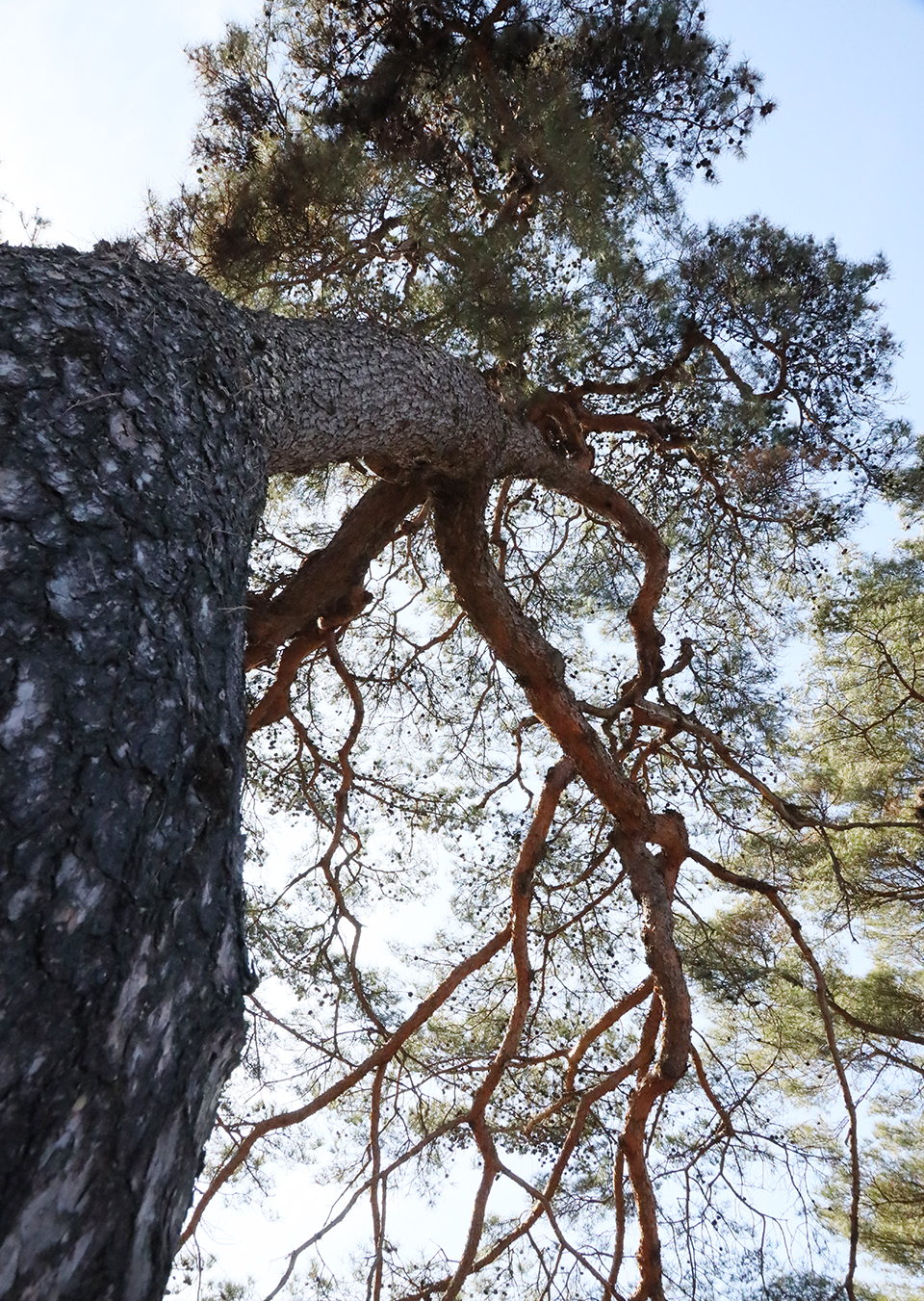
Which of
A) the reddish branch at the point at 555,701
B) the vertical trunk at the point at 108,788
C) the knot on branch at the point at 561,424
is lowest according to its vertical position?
the vertical trunk at the point at 108,788

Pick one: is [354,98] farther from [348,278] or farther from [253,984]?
[253,984]

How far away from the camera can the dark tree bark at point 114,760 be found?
Result: 2.54 feet

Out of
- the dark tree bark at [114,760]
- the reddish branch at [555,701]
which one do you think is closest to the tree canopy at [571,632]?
the reddish branch at [555,701]

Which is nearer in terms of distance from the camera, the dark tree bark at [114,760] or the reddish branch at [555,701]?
the dark tree bark at [114,760]

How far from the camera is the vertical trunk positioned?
0.77 m

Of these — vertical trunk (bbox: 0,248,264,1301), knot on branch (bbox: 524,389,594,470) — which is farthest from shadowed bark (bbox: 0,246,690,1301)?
knot on branch (bbox: 524,389,594,470)

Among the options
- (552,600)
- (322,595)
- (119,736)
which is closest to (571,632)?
(552,600)

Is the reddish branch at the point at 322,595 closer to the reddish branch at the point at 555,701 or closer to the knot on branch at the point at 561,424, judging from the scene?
the reddish branch at the point at 555,701

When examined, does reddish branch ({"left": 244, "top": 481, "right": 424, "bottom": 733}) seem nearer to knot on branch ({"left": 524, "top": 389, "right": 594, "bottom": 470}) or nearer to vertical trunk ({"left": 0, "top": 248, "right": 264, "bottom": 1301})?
knot on branch ({"left": 524, "top": 389, "right": 594, "bottom": 470})

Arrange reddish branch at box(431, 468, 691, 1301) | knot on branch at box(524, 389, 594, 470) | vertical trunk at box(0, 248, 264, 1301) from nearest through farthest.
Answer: vertical trunk at box(0, 248, 264, 1301)
reddish branch at box(431, 468, 691, 1301)
knot on branch at box(524, 389, 594, 470)

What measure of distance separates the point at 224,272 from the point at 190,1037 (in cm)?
269

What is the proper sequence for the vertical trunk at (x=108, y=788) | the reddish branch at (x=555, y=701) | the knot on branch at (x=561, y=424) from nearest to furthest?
the vertical trunk at (x=108, y=788), the reddish branch at (x=555, y=701), the knot on branch at (x=561, y=424)

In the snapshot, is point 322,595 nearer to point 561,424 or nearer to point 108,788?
point 561,424

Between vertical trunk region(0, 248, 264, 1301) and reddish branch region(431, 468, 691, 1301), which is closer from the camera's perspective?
vertical trunk region(0, 248, 264, 1301)
